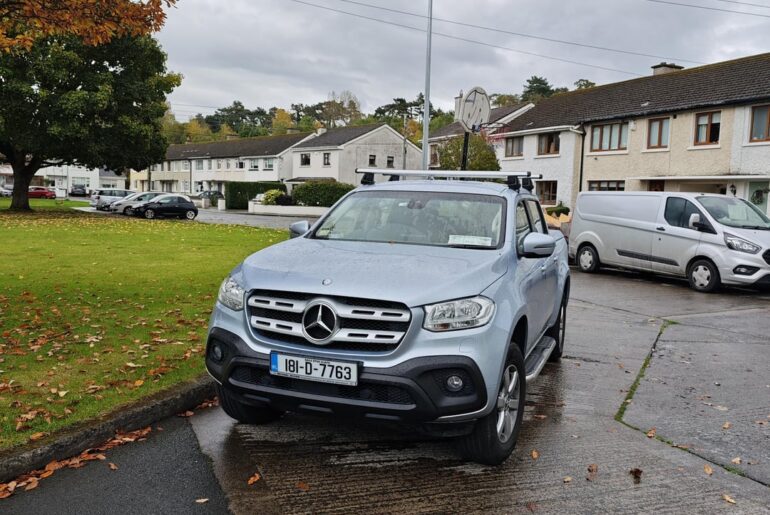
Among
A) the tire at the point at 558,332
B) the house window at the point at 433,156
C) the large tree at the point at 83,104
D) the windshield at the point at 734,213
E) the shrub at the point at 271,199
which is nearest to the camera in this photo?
the tire at the point at 558,332

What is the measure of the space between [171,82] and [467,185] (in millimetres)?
35413

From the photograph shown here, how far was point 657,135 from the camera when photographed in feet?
97.3

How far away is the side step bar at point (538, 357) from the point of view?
4.62m

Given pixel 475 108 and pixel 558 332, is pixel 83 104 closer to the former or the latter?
pixel 475 108

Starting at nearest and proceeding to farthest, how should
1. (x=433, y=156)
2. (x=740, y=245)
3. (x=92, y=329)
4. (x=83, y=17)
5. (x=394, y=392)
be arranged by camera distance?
(x=394, y=392), (x=92, y=329), (x=83, y=17), (x=740, y=245), (x=433, y=156)

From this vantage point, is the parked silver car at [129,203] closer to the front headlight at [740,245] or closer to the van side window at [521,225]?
the front headlight at [740,245]

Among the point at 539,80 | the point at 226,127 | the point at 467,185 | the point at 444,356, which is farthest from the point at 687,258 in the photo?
the point at 226,127

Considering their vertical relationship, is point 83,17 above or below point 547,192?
above

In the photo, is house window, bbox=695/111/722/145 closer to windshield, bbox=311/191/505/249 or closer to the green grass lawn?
the green grass lawn

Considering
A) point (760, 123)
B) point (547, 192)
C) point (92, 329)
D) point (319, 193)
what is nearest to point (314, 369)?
point (92, 329)

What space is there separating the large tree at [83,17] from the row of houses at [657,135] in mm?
24619

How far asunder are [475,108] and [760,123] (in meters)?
18.8

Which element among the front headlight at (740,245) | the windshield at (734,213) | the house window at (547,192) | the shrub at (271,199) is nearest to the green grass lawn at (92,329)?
the front headlight at (740,245)

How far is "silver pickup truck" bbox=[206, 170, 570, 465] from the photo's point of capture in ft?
11.5
